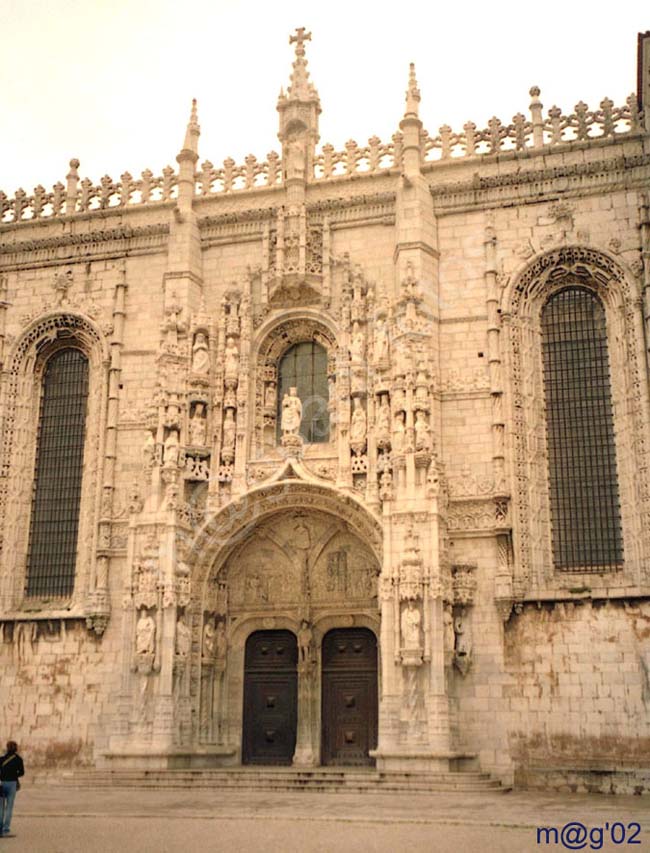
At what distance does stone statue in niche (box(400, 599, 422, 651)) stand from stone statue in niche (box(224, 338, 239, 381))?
7171 mm

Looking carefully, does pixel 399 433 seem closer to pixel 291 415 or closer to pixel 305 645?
pixel 291 415

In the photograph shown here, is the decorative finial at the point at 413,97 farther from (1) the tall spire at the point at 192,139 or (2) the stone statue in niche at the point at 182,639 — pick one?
(2) the stone statue in niche at the point at 182,639

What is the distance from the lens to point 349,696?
78.0ft

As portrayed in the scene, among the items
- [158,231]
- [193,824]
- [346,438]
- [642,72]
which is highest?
[642,72]

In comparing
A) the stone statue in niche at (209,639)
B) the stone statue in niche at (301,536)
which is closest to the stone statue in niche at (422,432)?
the stone statue in niche at (301,536)

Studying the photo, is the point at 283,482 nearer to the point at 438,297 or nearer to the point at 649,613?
the point at 438,297

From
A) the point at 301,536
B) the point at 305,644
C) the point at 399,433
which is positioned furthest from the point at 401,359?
the point at 305,644

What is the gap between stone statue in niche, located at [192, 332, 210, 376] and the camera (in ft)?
82.8

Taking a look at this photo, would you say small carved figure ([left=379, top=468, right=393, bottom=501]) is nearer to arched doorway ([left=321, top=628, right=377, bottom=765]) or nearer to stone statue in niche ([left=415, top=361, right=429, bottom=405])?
stone statue in niche ([left=415, top=361, right=429, bottom=405])

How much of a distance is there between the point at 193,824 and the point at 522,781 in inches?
336

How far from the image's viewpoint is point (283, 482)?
24.0m

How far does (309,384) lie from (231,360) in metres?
2.03

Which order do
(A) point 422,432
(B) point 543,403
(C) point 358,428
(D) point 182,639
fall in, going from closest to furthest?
1. (A) point 422,432
2. (D) point 182,639
3. (C) point 358,428
4. (B) point 543,403

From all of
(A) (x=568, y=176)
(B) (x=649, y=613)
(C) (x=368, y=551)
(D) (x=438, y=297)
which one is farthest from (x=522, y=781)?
(A) (x=568, y=176)
